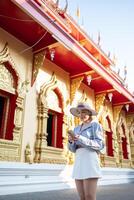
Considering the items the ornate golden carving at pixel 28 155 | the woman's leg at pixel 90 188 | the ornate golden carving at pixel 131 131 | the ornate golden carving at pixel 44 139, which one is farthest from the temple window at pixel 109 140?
the woman's leg at pixel 90 188

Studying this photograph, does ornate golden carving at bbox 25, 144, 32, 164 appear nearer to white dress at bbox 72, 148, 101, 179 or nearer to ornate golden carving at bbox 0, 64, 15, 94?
ornate golden carving at bbox 0, 64, 15, 94

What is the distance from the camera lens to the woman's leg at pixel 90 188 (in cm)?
199

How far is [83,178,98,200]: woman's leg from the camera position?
199 centimetres

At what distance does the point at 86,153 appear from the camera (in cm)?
214

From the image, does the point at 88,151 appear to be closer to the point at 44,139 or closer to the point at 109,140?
the point at 44,139

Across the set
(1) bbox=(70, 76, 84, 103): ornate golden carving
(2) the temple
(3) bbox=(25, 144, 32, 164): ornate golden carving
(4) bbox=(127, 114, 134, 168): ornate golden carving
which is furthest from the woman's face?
(4) bbox=(127, 114, 134, 168): ornate golden carving

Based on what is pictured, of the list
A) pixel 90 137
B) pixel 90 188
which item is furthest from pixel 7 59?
pixel 90 188

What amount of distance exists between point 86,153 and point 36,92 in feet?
12.9

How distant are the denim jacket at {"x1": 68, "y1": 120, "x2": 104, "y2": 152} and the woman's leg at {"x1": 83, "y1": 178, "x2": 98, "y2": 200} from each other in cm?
30

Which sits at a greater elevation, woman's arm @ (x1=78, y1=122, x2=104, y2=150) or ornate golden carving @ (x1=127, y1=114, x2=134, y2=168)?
ornate golden carving @ (x1=127, y1=114, x2=134, y2=168)

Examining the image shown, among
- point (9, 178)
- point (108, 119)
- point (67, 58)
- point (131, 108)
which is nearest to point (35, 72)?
point (67, 58)

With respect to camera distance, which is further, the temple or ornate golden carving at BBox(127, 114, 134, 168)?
ornate golden carving at BBox(127, 114, 134, 168)

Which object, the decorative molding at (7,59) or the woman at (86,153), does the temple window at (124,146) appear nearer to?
the decorative molding at (7,59)

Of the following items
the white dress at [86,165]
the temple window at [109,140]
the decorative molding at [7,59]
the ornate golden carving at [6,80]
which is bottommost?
the white dress at [86,165]
